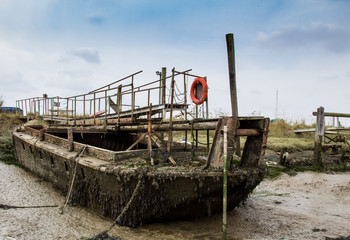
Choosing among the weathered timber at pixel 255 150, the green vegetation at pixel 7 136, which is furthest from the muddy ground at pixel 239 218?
the green vegetation at pixel 7 136

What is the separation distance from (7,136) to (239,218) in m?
14.5

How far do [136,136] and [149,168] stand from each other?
491 centimetres

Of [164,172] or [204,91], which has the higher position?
[204,91]

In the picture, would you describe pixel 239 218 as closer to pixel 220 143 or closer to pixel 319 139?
pixel 220 143

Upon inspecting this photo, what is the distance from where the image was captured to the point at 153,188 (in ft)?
15.5

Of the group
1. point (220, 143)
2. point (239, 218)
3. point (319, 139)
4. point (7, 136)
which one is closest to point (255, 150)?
point (220, 143)

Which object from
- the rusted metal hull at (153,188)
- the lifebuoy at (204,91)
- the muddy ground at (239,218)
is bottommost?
the muddy ground at (239,218)

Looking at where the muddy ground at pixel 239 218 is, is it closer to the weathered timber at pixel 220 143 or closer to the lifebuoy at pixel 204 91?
the weathered timber at pixel 220 143

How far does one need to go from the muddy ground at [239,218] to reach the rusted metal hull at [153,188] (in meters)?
0.29

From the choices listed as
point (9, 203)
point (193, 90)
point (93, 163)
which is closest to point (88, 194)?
point (93, 163)

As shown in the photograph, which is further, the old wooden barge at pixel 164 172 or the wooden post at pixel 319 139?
the wooden post at pixel 319 139

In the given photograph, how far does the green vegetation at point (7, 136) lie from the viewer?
12553mm

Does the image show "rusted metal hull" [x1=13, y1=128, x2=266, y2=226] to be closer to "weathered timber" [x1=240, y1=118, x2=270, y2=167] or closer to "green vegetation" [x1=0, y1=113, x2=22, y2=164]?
"weathered timber" [x1=240, y1=118, x2=270, y2=167]

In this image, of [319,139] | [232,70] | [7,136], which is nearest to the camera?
[232,70]
